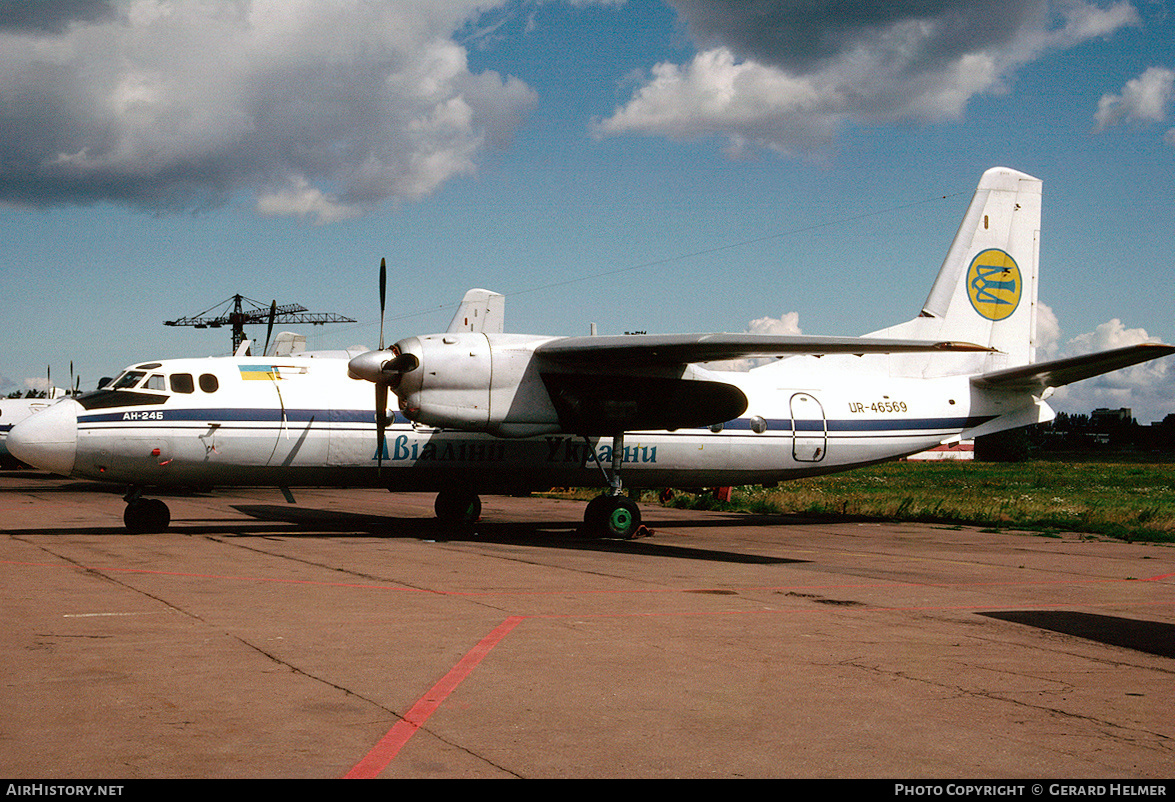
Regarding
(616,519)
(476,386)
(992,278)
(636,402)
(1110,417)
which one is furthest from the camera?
(1110,417)

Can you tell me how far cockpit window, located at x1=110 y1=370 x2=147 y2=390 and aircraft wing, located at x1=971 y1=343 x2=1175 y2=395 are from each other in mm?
18135

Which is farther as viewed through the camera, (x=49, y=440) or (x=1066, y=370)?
(x=1066, y=370)

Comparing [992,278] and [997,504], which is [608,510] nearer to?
[992,278]

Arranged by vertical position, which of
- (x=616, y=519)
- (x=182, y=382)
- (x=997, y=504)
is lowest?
(x=997, y=504)

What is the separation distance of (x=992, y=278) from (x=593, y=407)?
1168 centimetres

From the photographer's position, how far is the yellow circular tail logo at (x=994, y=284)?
2391 centimetres

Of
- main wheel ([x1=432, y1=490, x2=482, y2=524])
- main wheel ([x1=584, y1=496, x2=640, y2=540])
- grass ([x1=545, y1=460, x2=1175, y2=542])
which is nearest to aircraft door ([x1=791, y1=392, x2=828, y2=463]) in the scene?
main wheel ([x1=584, y1=496, x2=640, y2=540])

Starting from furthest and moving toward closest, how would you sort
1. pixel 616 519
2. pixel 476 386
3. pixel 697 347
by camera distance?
1. pixel 616 519
2. pixel 476 386
3. pixel 697 347

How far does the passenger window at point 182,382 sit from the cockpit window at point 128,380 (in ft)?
1.79

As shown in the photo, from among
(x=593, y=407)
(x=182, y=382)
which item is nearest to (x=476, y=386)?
(x=593, y=407)

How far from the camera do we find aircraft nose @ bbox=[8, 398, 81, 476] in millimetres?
17047

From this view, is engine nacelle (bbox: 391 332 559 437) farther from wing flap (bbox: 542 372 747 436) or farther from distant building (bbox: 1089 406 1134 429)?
distant building (bbox: 1089 406 1134 429)

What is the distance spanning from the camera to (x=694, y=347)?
1711 centimetres

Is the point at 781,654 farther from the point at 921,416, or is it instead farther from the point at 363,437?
the point at 921,416
